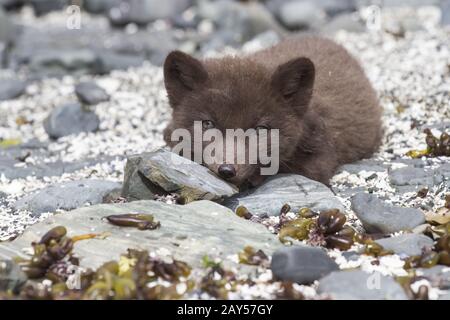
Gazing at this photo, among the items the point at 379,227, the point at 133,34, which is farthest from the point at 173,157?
the point at 133,34

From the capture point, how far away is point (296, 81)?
19.8 ft

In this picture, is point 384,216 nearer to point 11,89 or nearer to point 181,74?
point 181,74

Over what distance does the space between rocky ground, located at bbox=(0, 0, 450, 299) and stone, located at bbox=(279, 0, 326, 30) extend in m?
3.72

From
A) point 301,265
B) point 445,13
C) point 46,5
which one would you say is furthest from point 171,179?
point 46,5

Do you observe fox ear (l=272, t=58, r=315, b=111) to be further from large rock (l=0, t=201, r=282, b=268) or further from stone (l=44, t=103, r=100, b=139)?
stone (l=44, t=103, r=100, b=139)

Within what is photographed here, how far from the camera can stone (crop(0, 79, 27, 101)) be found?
36.5 feet

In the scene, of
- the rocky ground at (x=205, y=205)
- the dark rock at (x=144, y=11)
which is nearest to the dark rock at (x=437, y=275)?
the rocky ground at (x=205, y=205)

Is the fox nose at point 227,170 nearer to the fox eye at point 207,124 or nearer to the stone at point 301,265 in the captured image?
the fox eye at point 207,124

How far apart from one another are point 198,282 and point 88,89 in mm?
6402

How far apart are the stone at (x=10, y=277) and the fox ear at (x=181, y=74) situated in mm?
2214

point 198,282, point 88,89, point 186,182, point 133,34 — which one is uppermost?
point 133,34

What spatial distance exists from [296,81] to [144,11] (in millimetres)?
11520

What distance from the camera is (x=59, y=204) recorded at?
6.20m

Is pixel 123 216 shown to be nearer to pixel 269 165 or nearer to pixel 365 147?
pixel 269 165
